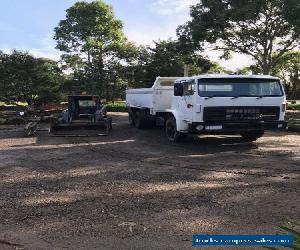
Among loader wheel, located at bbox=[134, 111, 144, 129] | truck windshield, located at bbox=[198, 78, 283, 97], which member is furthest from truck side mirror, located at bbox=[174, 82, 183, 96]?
loader wheel, located at bbox=[134, 111, 144, 129]

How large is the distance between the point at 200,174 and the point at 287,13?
20518 millimetres

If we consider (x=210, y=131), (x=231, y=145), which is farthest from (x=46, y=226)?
(x=231, y=145)

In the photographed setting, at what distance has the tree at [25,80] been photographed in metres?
39.0

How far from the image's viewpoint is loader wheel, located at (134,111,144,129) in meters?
18.5

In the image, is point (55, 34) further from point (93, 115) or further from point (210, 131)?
point (210, 131)

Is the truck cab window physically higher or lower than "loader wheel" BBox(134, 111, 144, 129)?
higher

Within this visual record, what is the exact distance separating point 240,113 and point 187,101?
1.58 meters

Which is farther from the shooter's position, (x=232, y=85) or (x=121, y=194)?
(x=232, y=85)

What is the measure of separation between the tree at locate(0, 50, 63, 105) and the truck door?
27.4m

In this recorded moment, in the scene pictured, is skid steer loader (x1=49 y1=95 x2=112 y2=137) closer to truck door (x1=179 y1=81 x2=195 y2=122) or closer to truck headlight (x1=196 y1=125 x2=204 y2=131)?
truck door (x1=179 y1=81 x2=195 y2=122)

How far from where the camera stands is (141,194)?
7.43 metres

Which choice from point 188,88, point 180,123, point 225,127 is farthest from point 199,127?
point 188,88

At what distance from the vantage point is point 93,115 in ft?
62.2

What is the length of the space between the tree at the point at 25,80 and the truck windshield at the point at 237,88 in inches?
1118
